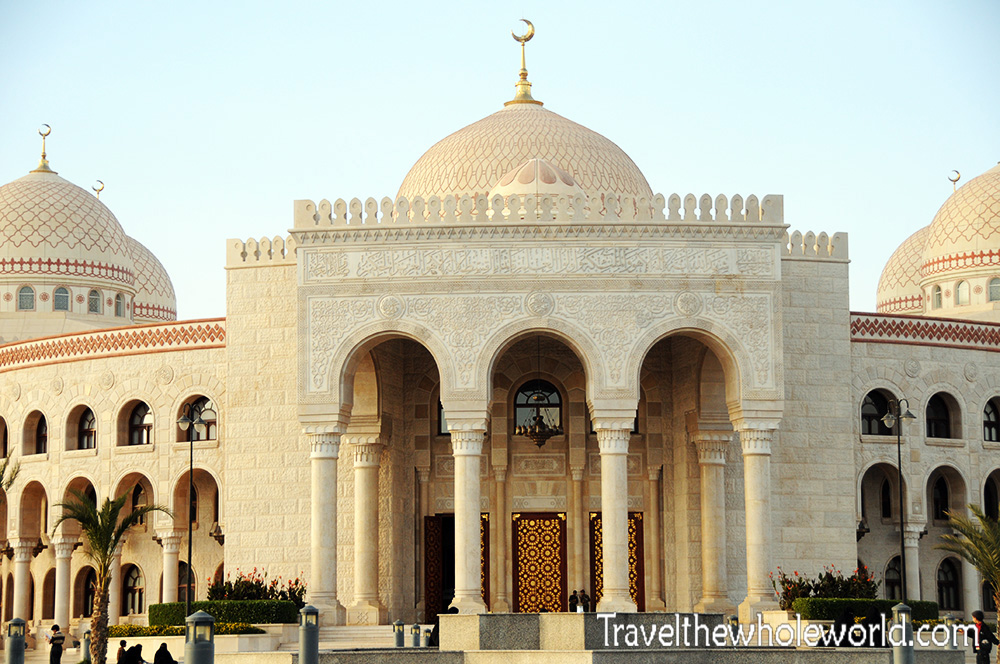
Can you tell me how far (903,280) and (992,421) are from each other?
10.9 m

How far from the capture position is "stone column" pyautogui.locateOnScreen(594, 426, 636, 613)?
24.0m

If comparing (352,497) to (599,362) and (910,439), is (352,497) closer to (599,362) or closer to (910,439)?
(599,362)

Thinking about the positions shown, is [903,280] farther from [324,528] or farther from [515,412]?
[324,528]

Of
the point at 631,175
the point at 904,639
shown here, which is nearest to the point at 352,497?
the point at 631,175

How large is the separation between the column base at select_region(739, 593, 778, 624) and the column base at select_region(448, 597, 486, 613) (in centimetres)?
440

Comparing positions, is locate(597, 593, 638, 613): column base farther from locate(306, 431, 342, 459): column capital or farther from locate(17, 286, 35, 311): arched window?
locate(17, 286, 35, 311): arched window

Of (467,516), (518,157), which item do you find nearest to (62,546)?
(467,516)

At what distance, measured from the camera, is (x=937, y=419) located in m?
30.5

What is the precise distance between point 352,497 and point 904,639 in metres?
13.5

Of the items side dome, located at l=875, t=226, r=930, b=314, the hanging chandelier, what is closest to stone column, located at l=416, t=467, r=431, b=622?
the hanging chandelier

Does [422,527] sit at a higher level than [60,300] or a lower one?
lower

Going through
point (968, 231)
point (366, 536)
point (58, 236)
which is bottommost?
point (366, 536)

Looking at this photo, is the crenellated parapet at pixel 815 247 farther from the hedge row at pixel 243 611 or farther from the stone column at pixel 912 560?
the hedge row at pixel 243 611

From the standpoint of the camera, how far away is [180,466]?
98.5ft
